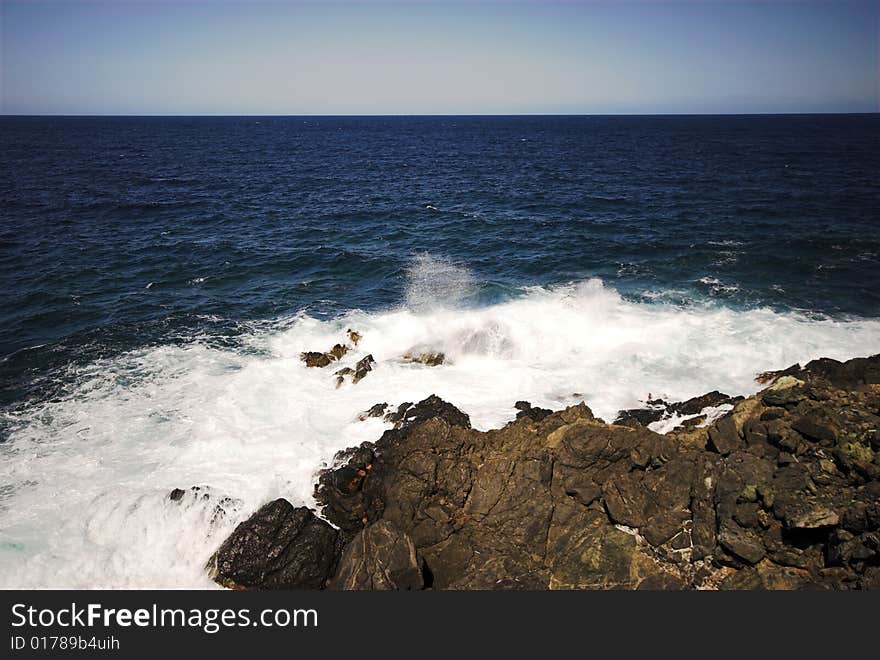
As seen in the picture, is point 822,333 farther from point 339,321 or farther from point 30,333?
point 30,333

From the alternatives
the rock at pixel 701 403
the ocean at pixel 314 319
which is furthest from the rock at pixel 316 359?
the rock at pixel 701 403

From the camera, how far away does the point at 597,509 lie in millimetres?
14492

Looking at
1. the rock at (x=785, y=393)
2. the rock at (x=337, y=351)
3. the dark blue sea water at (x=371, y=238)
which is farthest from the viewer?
the dark blue sea water at (x=371, y=238)

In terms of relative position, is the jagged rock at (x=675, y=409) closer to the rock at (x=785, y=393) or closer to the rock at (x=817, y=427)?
the rock at (x=785, y=393)

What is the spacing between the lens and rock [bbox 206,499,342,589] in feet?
47.2

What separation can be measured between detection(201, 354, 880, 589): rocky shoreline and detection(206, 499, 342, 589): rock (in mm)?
38

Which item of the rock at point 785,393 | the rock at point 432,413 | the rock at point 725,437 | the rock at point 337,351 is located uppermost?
the rock at point 785,393

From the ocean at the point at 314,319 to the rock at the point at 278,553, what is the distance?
873mm

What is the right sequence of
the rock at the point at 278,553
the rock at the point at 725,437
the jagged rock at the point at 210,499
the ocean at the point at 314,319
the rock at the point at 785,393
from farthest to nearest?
the ocean at the point at 314,319 → the rock at the point at 785,393 → the jagged rock at the point at 210,499 → the rock at the point at 725,437 → the rock at the point at 278,553

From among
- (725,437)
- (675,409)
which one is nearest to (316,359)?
(675,409)

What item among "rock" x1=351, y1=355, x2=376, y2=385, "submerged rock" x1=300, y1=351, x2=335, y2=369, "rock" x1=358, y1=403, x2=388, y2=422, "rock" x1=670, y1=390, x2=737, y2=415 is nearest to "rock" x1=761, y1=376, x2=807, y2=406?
"rock" x1=670, y1=390, x2=737, y2=415

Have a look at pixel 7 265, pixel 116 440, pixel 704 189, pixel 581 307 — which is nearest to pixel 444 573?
pixel 116 440

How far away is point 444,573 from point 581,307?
2105cm

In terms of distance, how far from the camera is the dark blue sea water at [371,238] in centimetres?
3102
